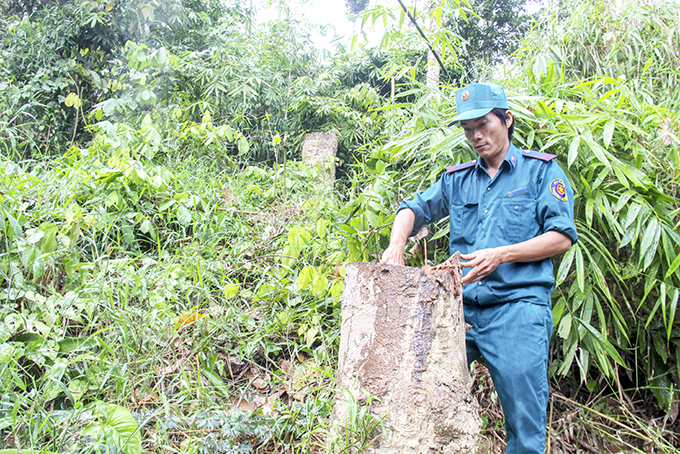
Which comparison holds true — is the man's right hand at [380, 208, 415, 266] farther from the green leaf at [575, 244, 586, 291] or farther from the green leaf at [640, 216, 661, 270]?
the green leaf at [640, 216, 661, 270]

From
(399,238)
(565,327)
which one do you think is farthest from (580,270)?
(399,238)

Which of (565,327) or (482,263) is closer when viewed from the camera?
(482,263)

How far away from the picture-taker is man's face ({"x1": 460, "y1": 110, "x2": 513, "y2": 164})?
5.95ft

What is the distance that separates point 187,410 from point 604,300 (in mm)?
2074

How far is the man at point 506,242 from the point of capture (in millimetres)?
1592

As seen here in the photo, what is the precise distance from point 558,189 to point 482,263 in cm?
44

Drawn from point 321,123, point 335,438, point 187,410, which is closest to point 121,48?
point 321,123

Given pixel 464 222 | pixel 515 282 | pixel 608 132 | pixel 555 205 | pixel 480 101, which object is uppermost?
pixel 480 101

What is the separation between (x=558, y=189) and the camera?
1721 mm

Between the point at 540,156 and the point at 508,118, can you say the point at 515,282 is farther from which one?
the point at 508,118

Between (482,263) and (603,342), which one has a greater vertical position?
(482,263)

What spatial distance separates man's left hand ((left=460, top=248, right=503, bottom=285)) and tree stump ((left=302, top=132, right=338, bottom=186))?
11.3 ft

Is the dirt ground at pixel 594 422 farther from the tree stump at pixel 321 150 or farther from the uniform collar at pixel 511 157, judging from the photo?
the tree stump at pixel 321 150

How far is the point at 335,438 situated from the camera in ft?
4.82
